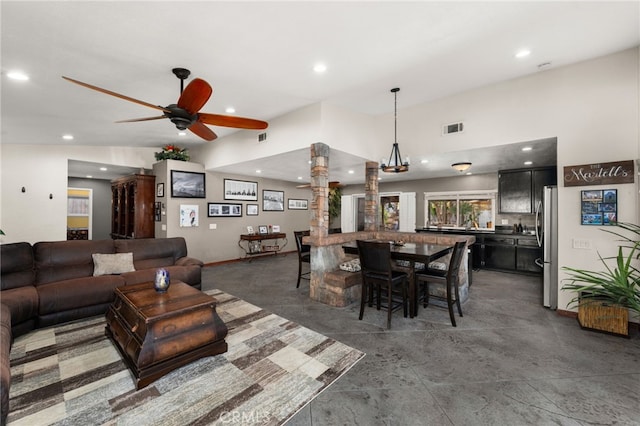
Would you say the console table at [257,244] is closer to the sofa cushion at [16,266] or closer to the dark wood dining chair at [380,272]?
the sofa cushion at [16,266]

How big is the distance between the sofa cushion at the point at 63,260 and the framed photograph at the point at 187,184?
2.32m

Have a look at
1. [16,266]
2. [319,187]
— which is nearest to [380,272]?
[319,187]

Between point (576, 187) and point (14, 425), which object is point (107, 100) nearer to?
point (14, 425)

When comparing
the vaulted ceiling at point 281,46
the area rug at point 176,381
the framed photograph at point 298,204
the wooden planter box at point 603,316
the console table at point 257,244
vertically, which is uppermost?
the vaulted ceiling at point 281,46

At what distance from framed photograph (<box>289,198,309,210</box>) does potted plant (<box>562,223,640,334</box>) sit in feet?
22.6

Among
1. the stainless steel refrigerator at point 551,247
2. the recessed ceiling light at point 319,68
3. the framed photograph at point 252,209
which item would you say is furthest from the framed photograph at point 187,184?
the stainless steel refrigerator at point 551,247

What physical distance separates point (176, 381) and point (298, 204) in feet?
23.5

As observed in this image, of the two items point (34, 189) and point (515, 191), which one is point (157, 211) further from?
point (515, 191)

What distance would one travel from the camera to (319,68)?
3021 mm

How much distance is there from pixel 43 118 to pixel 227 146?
280 centimetres

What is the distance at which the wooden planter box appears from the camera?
9.13 feet

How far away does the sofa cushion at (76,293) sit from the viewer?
9.66ft

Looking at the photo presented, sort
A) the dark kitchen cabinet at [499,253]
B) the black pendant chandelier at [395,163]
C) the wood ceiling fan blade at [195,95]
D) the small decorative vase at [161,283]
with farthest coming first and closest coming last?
the dark kitchen cabinet at [499,253] → the black pendant chandelier at [395,163] → the small decorative vase at [161,283] → the wood ceiling fan blade at [195,95]

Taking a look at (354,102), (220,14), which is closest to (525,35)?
(354,102)
